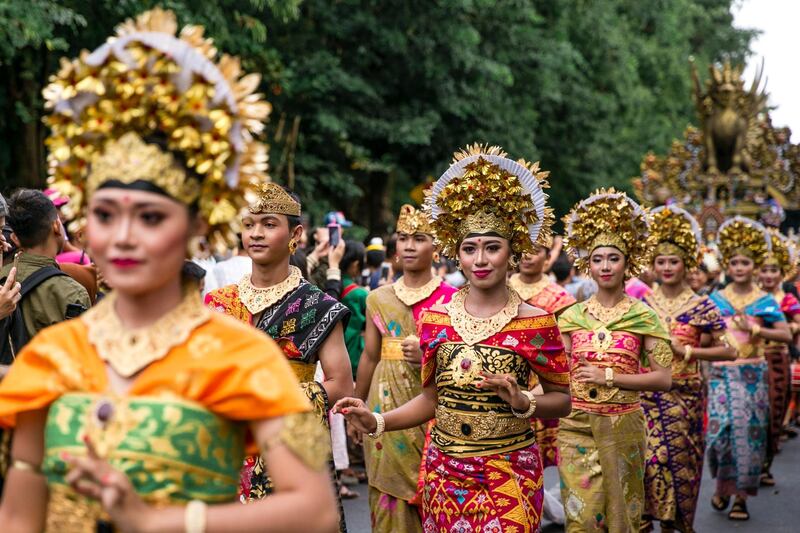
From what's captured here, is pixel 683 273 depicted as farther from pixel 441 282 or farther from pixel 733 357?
pixel 441 282

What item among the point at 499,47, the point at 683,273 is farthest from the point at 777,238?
the point at 499,47

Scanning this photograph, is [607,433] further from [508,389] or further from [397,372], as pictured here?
[508,389]

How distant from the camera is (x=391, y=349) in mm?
8125

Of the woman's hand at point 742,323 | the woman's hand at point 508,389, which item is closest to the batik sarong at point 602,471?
the woman's hand at point 508,389

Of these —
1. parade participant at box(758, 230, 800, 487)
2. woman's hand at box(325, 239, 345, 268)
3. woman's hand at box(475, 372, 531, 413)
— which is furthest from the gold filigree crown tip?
parade participant at box(758, 230, 800, 487)

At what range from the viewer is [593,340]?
772 centimetres

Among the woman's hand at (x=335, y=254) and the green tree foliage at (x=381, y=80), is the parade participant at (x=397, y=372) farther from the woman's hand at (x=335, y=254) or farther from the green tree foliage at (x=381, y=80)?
the green tree foliage at (x=381, y=80)

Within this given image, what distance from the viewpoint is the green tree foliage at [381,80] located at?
14.2 metres

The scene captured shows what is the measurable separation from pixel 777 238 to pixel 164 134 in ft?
39.5

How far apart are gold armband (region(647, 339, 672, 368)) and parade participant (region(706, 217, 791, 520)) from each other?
343cm

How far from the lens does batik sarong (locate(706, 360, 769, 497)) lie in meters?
11.0

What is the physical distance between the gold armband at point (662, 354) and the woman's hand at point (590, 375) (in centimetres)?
42

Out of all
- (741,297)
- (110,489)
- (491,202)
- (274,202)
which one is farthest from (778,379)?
(110,489)

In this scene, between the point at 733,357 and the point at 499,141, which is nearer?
the point at 733,357
